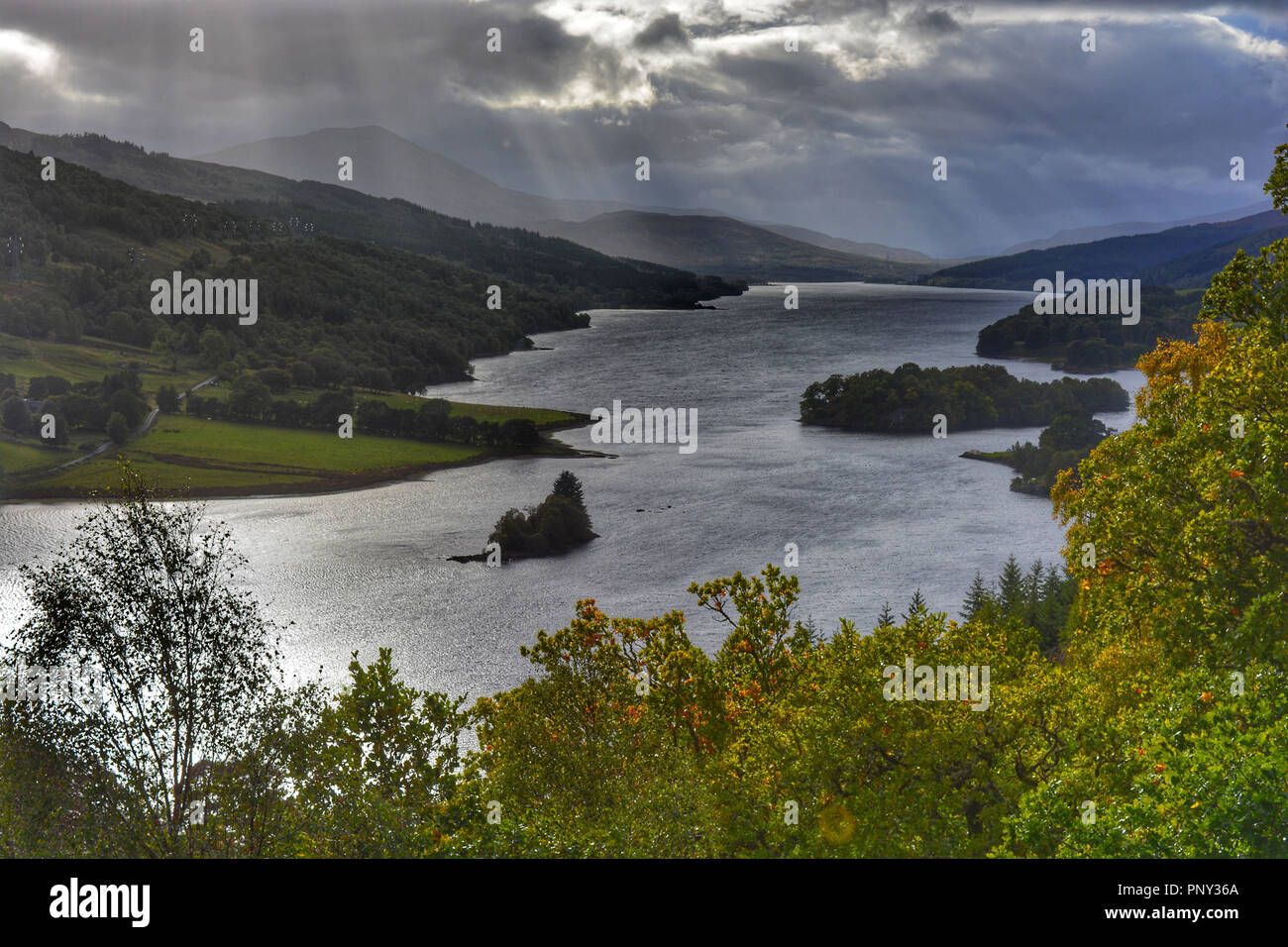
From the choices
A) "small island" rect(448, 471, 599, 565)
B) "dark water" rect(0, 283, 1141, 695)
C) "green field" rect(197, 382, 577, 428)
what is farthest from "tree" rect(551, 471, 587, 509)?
"green field" rect(197, 382, 577, 428)

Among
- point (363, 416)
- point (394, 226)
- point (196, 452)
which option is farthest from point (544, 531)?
point (394, 226)

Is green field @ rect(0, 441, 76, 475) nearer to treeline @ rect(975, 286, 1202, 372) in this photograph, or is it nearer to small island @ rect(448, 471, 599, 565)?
small island @ rect(448, 471, 599, 565)

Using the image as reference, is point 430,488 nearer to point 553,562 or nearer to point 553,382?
point 553,562

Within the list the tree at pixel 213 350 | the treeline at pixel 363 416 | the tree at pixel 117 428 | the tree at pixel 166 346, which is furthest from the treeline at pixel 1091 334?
the tree at pixel 117 428

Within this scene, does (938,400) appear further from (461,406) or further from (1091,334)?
(461,406)

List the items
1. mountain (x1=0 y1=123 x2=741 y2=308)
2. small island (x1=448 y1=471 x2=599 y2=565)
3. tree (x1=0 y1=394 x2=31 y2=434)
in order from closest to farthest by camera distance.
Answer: tree (x1=0 y1=394 x2=31 y2=434) → small island (x1=448 y1=471 x2=599 y2=565) → mountain (x1=0 y1=123 x2=741 y2=308)
